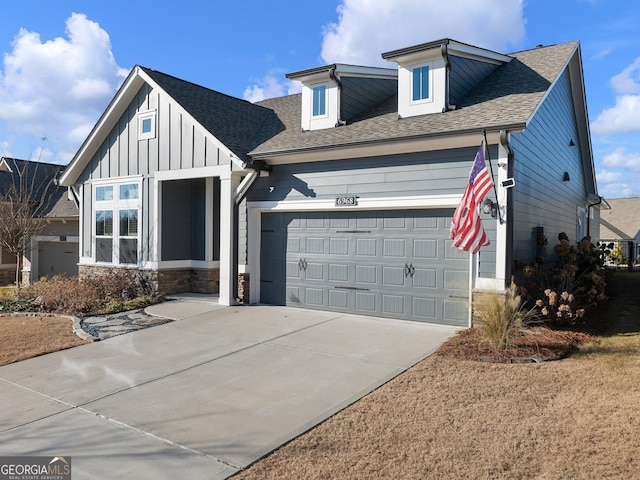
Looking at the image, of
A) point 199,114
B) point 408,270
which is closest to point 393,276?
point 408,270

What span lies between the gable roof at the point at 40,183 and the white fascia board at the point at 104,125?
17.1 feet

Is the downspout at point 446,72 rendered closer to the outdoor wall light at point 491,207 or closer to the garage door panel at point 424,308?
the outdoor wall light at point 491,207

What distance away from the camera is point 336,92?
1104 cm

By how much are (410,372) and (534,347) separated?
2078mm

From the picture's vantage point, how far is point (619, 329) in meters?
8.47

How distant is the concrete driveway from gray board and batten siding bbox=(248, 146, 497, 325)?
626mm

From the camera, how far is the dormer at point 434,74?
9539 mm

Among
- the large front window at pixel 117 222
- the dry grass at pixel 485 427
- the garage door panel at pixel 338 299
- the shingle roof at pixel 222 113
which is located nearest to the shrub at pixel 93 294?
the large front window at pixel 117 222

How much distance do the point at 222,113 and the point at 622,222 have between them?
121ft

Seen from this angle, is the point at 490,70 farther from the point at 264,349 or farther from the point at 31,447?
the point at 31,447

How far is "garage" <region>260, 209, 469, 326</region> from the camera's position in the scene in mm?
9031

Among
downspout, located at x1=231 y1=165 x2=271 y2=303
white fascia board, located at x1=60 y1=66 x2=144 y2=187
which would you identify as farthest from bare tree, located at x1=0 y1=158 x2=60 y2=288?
downspout, located at x1=231 y1=165 x2=271 y2=303

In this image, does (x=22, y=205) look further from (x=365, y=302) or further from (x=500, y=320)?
(x=500, y=320)

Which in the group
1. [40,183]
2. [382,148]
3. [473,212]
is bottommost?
[473,212]
